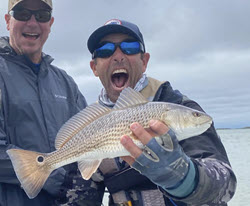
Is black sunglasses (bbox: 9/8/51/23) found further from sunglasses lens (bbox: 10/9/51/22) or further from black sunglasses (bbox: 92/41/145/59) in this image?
black sunglasses (bbox: 92/41/145/59)

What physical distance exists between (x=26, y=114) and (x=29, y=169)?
1.57 metres

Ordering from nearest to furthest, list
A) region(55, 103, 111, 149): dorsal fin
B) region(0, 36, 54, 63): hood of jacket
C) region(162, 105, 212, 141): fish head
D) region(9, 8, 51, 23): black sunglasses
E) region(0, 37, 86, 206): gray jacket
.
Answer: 1. region(162, 105, 212, 141): fish head
2. region(55, 103, 111, 149): dorsal fin
3. region(0, 37, 86, 206): gray jacket
4. region(0, 36, 54, 63): hood of jacket
5. region(9, 8, 51, 23): black sunglasses

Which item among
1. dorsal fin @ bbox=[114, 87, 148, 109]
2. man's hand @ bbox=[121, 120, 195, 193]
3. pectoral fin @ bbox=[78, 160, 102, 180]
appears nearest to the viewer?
man's hand @ bbox=[121, 120, 195, 193]

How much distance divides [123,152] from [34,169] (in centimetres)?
130

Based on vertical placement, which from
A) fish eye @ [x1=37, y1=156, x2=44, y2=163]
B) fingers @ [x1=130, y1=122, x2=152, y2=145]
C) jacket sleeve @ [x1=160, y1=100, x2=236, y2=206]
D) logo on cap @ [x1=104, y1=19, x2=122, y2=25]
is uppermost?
logo on cap @ [x1=104, y1=19, x2=122, y2=25]

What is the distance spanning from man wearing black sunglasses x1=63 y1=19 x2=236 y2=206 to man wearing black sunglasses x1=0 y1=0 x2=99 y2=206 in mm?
995

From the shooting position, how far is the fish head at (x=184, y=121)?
365 centimetres

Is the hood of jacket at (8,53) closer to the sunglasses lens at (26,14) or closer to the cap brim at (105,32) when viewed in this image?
the sunglasses lens at (26,14)

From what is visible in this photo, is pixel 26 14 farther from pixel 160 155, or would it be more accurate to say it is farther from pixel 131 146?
pixel 160 155

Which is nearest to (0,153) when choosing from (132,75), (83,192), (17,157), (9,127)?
(9,127)

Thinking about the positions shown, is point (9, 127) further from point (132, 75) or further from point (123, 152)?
point (123, 152)

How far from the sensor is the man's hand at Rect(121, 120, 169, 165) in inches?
136

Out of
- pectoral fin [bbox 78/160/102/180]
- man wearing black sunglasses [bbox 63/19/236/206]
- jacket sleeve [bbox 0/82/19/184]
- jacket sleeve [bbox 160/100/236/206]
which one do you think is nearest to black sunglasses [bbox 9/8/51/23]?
man wearing black sunglasses [bbox 63/19/236/206]

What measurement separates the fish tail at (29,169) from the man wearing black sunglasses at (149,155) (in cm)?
92
